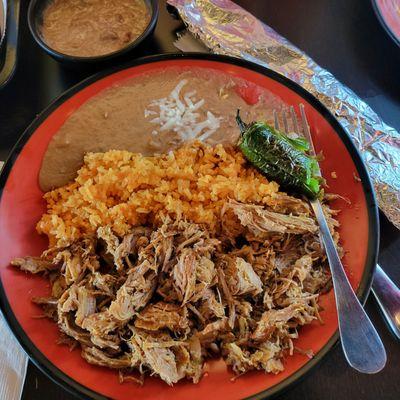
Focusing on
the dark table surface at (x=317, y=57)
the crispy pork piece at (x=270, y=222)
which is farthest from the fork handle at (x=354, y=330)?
the dark table surface at (x=317, y=57)

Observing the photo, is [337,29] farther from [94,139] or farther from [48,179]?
[48,179]

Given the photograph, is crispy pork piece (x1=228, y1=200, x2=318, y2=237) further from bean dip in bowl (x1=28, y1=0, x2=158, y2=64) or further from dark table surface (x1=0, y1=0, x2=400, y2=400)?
bean dip in bowl (x1=28, y1=0, x2=158, y2=64)

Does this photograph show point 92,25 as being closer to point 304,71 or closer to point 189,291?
point 304,71

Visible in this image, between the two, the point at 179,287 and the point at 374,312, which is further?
the point at 374,312

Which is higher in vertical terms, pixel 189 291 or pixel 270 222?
pixel 270 222

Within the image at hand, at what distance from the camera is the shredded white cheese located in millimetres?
1787

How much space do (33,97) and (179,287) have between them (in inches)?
52.0

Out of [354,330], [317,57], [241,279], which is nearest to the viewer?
[354,330]

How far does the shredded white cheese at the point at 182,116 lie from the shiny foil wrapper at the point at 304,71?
421 millimetres

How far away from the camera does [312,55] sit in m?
2.24

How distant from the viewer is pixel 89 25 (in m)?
2.08

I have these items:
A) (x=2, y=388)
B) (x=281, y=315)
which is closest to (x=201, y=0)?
(x=281, y=315)

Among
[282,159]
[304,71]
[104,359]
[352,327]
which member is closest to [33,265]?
[104,359]

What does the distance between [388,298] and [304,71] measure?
109 cm
